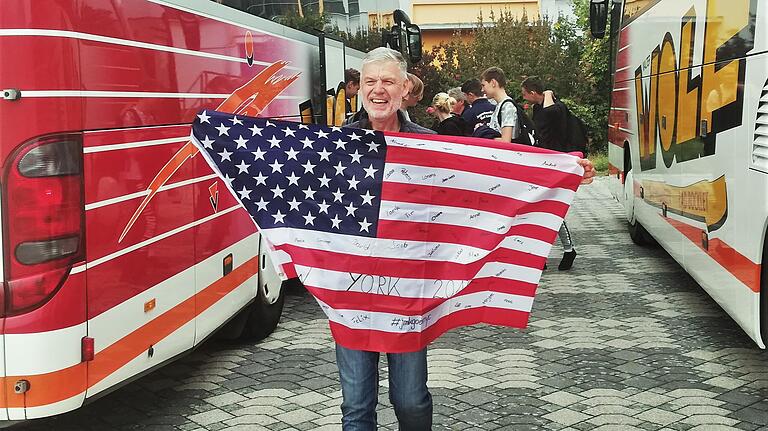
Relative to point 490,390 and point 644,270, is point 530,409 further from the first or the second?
point 644,270

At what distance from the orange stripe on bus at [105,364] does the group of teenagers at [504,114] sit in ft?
13.0

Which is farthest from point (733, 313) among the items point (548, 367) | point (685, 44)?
point (685, 44)

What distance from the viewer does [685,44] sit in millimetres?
8477

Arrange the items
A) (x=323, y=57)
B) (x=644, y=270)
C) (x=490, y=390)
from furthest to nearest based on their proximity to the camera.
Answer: (x=644, y=270) < (x=323, y=57) < (x=490, y=390)

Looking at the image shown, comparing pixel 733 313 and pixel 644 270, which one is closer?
pixel 733 313

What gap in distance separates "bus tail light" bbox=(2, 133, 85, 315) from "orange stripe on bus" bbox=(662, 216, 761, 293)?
3.91 metres

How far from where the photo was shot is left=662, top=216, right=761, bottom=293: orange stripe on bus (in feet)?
20.8

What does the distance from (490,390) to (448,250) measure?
2548 mm

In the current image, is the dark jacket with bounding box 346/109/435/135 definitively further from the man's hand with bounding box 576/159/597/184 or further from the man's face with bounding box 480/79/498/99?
the man's face with bounding box 480/79/498/99

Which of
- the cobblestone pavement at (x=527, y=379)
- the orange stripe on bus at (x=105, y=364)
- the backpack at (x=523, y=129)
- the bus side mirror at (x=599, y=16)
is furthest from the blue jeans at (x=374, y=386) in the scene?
the bus side mirror at (x=599, y=16)

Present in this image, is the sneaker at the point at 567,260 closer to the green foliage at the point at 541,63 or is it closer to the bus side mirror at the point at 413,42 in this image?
the bus side mirror at the point at 413,42

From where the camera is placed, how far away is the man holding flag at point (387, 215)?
435 centimetres

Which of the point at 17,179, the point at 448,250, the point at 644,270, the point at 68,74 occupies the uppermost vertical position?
the point at 68,74

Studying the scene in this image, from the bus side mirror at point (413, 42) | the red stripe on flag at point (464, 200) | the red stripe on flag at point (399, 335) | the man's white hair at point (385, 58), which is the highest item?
the bus side mirror at point (413, 42)
